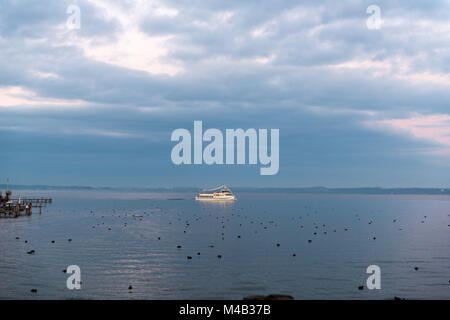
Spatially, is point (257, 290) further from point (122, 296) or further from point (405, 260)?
point (405, 260)

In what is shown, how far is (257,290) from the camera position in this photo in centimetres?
3331

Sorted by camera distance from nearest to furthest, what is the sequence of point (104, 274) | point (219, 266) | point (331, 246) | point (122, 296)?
point (122, 296) < point (104, 274) < point (219, 266) < point (331, 246)

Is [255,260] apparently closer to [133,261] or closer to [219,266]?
[219,266]

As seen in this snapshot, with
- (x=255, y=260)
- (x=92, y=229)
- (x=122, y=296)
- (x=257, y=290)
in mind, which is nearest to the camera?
(x=122, y=296)

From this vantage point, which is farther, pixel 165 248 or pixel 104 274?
pixel 165 248

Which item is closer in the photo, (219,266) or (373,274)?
(373,274)

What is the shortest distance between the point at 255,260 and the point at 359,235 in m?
31.4

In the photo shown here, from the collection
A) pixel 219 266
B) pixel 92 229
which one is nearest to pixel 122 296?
pixel 219 266
